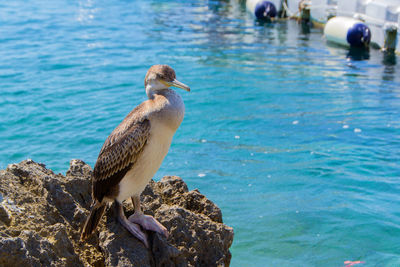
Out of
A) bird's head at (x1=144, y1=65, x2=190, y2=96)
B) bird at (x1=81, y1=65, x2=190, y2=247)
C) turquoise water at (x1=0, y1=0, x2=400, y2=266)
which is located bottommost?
turquoise water at (x1=0, y1=0, x2=400, y2=266)

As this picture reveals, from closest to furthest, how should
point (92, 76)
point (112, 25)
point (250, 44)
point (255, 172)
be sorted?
1. point (255, 172)
2. point (92, 76)
3. point (250, 44)
4. point (112, 25)

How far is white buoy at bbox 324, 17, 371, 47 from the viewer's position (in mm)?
18922

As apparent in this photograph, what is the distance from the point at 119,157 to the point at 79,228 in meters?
0.80

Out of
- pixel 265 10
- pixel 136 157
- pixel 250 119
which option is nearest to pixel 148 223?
pixel 136 157

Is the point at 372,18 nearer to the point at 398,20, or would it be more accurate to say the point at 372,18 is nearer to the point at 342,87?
the point at 398,20

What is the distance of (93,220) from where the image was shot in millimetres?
4707

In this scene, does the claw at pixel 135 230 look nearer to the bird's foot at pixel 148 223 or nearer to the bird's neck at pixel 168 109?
the bird's foot at pixel 148 223

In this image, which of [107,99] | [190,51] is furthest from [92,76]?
[190,51]

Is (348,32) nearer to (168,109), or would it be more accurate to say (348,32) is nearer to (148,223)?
(168,109)

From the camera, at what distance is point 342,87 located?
1492 centimetres

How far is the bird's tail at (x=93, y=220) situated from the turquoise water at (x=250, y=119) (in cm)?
294

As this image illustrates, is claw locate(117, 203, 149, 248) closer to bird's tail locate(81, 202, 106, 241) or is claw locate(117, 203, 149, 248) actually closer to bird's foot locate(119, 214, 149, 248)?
bird's foot locate(119, 214, 149, 248)

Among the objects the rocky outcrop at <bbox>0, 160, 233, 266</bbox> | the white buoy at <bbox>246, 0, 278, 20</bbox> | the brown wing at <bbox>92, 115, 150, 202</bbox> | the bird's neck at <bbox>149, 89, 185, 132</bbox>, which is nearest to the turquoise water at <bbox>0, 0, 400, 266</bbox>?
the rocky outcrop at <bbox>0, 160, 233, 266</bbox>

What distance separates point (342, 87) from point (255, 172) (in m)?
6.19
